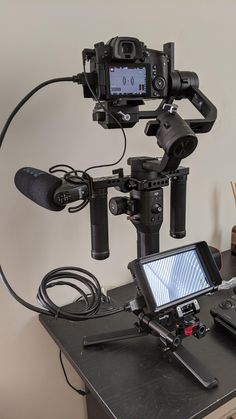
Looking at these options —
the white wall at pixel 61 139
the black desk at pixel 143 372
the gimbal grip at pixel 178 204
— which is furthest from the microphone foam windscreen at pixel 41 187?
the black desk at pixel 143 372

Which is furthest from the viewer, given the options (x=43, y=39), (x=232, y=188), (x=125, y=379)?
(x=232, y=188)

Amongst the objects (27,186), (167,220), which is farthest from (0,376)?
(167,220)

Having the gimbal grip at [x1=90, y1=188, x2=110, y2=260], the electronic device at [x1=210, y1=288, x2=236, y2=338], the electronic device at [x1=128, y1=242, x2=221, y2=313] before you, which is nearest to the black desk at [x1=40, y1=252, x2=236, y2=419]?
the electronic device at [x1=210, y1=288, x2=236, y2=338]

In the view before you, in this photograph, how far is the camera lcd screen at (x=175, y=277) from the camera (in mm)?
750

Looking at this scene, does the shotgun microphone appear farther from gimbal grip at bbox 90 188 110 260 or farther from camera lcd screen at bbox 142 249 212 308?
camera lcd screen at bbox 142 249 212 308

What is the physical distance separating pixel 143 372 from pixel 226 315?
281 millimetres

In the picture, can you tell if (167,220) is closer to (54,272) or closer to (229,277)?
(229,277)

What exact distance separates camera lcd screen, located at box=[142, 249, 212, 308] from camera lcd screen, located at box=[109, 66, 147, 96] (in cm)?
37

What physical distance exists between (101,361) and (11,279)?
348 mm

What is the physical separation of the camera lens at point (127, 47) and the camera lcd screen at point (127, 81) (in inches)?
1.1

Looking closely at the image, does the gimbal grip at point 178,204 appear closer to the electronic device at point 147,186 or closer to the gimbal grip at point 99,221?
the electronic device at point 147,186

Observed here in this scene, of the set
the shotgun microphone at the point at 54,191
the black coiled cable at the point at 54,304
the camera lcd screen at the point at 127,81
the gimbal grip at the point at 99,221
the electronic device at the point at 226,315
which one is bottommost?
the electronic device at the point at 226,315

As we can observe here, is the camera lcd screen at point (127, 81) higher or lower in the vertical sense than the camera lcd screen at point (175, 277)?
higher

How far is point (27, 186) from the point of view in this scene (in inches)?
29.3
